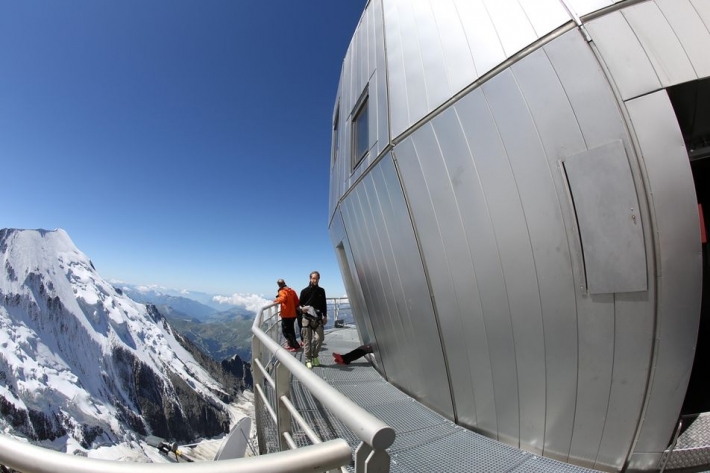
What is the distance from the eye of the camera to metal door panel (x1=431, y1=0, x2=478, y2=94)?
2.92 metres

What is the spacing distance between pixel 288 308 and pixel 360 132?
4.63 m

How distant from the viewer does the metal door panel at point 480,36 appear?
2.74 m

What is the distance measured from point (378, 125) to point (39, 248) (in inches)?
10161

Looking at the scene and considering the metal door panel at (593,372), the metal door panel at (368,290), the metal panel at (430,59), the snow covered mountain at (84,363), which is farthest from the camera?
the snow covered mountain at (84,363)

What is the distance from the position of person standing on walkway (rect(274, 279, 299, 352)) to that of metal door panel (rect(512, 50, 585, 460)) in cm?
569

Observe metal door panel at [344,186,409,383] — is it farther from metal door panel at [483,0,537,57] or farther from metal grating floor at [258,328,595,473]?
metal door panel at [483,0,537,57]

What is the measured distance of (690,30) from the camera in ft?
7.03

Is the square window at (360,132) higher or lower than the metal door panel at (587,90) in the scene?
higher

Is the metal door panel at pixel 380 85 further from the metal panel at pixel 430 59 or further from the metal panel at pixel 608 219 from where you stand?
the metal panel at pixel 608 219

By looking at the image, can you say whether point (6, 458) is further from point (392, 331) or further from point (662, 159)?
point (662, 159)

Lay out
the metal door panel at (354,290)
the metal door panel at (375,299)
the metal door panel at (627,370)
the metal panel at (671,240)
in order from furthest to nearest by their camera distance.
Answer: the metal door panel at (354,290), the metal door panel at (375,299), the metal door panel at (627,370), the metal panel at (671,240)

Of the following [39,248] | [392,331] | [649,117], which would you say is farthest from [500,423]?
[39,248]

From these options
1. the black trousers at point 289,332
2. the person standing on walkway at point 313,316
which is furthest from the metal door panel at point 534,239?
the black trousers at point 289,332

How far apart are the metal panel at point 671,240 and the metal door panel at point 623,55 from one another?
0.10m
